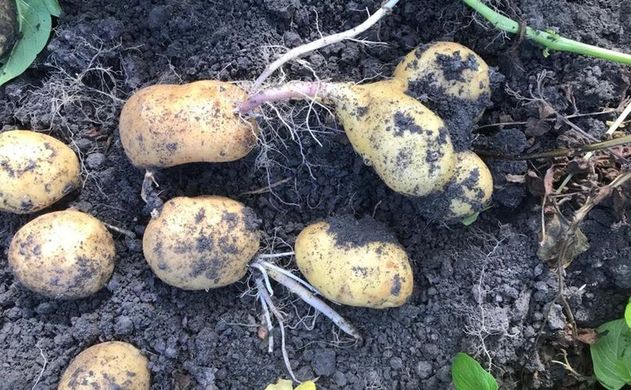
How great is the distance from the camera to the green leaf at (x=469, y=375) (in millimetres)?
1386

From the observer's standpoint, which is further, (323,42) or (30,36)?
(30,36)

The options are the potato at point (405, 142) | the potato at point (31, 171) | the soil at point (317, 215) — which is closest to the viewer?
the potato at point (405, 142)

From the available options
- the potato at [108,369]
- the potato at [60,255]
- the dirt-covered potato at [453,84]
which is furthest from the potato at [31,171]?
the dirt-covered potato at [453,84]

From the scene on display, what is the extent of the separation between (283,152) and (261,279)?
0.32 meters

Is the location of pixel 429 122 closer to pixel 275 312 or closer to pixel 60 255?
pixel 275 312

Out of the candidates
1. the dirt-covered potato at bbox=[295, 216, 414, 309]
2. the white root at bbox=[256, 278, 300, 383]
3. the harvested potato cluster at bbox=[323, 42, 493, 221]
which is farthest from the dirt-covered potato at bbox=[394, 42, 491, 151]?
the white root at bbox=[256, 278, 300, 383]

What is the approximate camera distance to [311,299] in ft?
5.09

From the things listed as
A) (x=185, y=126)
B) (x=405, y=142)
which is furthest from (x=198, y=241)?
(x=405, y=142)

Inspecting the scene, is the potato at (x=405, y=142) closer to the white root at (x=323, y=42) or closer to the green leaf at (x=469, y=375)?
the white root at (x=323, y=42)

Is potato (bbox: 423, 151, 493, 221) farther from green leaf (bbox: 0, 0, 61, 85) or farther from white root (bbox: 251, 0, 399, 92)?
green leaf (bbox: 0, 0, 61, 85)

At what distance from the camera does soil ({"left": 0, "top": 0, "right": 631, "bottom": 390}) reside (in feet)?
5.10

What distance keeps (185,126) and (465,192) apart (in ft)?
2.14

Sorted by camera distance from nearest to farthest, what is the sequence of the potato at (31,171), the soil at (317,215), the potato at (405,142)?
the potato at (405,142) → the potato at (31,171) → the soil at (317,215)

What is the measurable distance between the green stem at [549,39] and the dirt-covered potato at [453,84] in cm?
10
